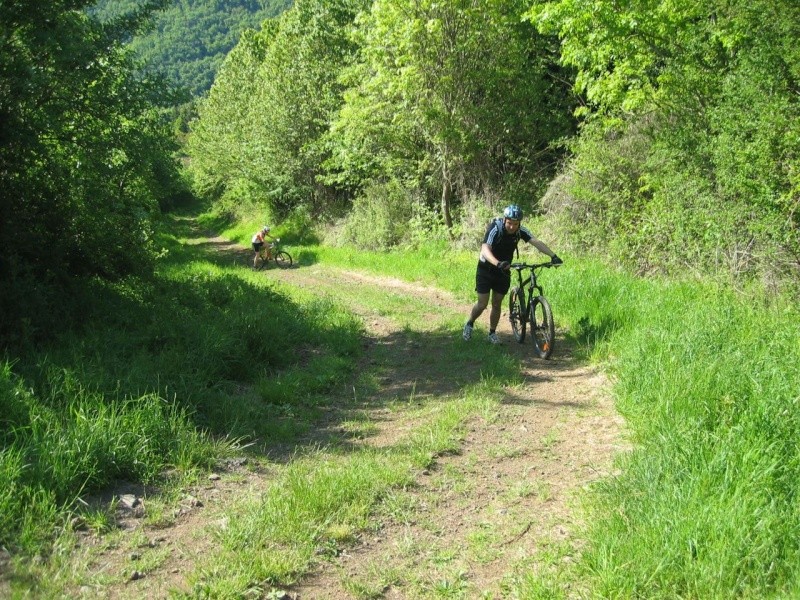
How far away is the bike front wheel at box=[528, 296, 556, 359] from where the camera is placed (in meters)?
7.34

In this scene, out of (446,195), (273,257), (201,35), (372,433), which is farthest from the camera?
(201,35)

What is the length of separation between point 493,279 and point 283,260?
48.3 ft

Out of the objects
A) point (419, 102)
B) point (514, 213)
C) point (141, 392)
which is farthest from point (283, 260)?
point (141, 392)

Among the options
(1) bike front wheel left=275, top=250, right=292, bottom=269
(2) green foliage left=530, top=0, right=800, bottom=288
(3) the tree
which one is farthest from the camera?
(1) bike front wheel left=275, top=250, right=292, bottom=269

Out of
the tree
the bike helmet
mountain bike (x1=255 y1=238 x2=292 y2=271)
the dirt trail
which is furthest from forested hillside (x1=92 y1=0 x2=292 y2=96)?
the dirt trail

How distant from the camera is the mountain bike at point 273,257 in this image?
67.2 ft

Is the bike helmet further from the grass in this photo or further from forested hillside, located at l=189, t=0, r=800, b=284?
forested hillside, located at l=189, t=0, r=800, b=284

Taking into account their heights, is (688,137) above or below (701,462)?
above

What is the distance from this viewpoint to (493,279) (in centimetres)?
804

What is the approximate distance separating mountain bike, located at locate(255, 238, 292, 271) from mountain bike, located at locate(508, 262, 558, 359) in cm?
1348

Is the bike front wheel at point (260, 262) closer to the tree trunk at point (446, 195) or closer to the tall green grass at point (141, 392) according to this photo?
the tree trunk at point (446, 195)

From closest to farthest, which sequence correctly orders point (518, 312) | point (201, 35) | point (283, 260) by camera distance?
point (518, 312) → point (283, 260) → point (201, 35)

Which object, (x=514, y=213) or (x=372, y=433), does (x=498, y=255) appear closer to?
(x=514, y=213)

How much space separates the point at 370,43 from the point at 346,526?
1560 centimetres
